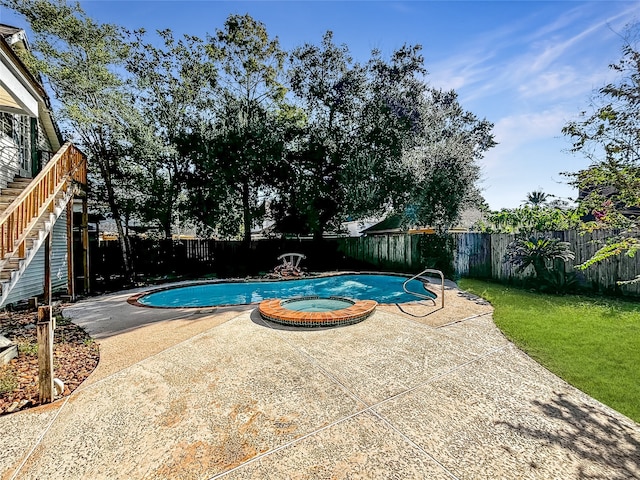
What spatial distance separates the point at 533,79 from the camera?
7516mm

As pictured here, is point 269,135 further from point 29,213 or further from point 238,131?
point 29,213

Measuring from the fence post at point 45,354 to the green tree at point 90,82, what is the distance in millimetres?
10505

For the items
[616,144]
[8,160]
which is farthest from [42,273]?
[616,144]

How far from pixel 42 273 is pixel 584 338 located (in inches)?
513

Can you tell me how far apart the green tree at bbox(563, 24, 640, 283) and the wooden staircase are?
8.45m

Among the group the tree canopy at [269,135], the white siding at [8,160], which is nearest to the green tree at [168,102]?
the tree canopy at [269,135]

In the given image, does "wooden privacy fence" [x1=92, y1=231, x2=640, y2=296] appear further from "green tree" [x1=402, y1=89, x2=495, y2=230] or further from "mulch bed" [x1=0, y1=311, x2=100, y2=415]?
"mulch bed" [x1=0, y1=311, x2=100, y2=415]

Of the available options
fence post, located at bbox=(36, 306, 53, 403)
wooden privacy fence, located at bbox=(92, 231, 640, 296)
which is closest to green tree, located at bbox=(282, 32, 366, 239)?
wooden privacy fence, located at bbox=(92, 231, 640, 296)

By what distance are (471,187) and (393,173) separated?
350 cm

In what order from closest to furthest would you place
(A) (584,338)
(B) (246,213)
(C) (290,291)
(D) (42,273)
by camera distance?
(A) (584,338), (D) (42,273), (C) (290,291), (B) (246,213)

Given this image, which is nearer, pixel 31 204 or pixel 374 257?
pixel 31 204

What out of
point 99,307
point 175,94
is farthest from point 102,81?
point 99,307

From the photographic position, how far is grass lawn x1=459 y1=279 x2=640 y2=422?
3428 mm

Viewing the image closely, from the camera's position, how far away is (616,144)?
16.4 ft
